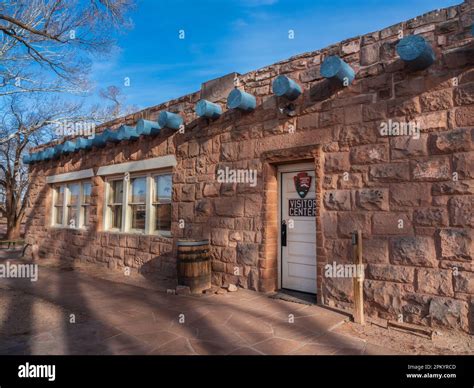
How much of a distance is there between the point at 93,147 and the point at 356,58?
269 inches

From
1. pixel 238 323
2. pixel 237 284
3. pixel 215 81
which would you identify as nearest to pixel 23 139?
pixel 215 81

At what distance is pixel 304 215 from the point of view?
488 cm

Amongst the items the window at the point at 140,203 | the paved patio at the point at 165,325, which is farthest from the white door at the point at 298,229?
the window at the point at 140,203

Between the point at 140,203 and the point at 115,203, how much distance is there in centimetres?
111

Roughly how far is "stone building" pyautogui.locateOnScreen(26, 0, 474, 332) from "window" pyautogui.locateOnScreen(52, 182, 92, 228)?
2344 mm

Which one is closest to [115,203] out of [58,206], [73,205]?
[73,205]

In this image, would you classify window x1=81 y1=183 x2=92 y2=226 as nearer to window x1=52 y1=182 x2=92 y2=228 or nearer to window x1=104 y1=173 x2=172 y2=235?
window x1=52 y1=182 x2=92 y2=228

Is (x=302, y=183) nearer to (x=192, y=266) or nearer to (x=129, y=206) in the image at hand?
(x=192, y=266)

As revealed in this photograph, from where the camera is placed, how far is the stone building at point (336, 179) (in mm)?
3518

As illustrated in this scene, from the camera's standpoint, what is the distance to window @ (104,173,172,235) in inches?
273

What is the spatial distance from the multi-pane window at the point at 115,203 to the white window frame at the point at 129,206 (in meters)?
0.05

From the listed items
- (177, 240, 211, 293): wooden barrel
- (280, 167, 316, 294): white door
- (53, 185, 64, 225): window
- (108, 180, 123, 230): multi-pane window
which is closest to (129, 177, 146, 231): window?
(108, 180, 123, 230): multi-pane window

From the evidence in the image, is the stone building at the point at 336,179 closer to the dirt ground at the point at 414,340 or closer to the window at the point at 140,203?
the window at the point at 140,203

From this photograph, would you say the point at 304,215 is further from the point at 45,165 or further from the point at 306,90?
the point at 45,165
